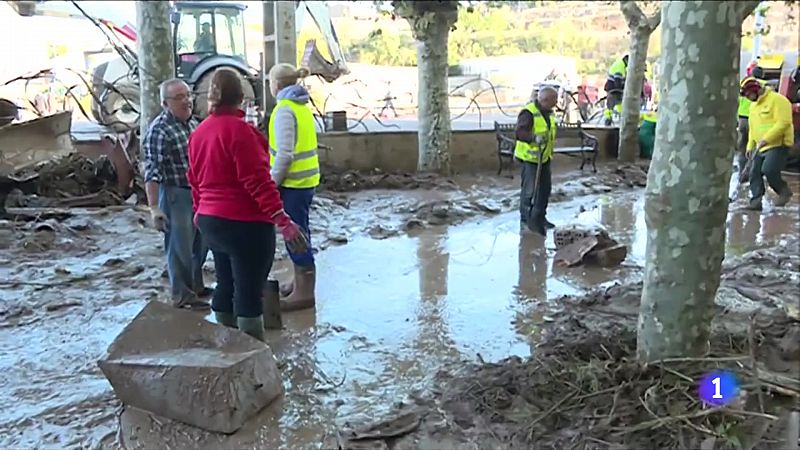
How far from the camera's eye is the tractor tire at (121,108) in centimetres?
1031

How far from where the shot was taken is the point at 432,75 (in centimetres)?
1121

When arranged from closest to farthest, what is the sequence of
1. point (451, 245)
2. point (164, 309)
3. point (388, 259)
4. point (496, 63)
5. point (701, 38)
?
point (701, 38) → point (164, 309) → point (388, 259) → point (451, 245) → point (496, 63)

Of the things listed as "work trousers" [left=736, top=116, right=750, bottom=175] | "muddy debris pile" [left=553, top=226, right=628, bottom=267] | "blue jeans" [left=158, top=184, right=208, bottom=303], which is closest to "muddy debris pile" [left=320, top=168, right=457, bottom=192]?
"muddy debris pile" [left=553, top=226, right=628, bottom=267]

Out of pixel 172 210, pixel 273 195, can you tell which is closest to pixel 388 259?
pixel 172 210

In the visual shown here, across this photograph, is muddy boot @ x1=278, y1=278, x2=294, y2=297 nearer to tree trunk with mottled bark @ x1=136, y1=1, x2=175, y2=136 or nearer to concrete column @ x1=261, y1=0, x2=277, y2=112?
tree trunk with mottled bark @ x1=136, y1=1, x2=175, y2=136

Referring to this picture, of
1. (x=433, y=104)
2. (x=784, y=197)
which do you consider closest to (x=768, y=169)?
(x=784, y=197)

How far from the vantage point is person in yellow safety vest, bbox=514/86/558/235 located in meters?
7.09

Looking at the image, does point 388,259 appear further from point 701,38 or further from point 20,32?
point 20,32

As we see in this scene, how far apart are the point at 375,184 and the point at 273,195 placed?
22.3ft

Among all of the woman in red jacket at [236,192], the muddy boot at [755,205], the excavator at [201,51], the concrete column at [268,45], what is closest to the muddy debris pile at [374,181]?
the concrete column at [268,45]

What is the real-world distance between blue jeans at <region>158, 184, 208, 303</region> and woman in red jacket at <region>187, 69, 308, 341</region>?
3.11 feet

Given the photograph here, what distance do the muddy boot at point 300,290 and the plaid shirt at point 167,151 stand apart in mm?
975

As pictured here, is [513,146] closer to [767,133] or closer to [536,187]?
[767,133]

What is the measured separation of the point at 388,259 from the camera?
21.6 ft
